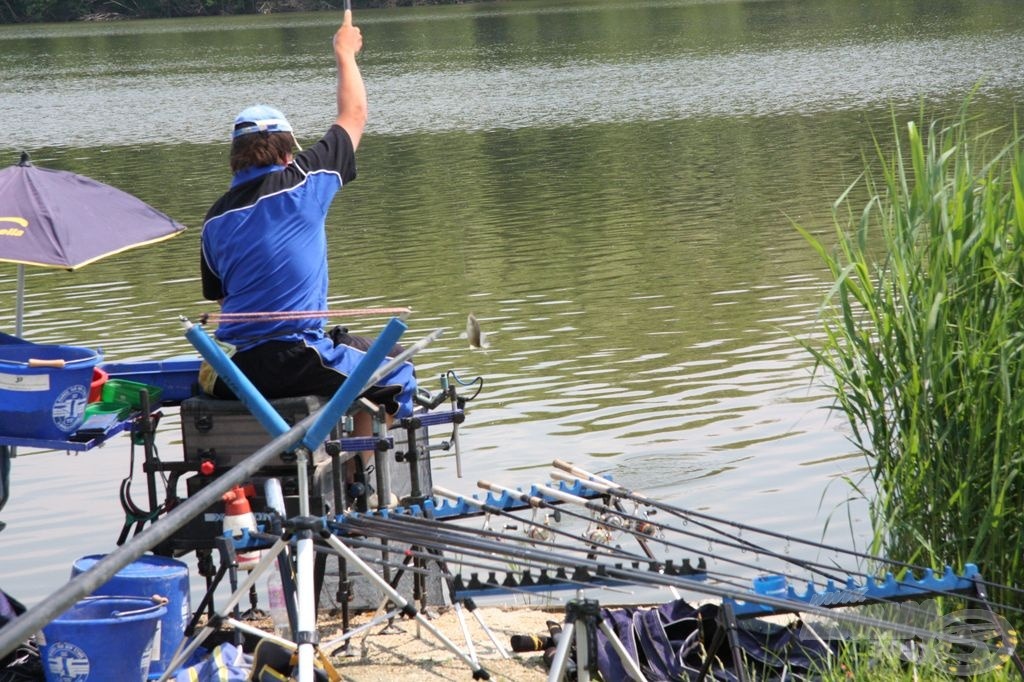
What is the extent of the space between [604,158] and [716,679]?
1669 cm

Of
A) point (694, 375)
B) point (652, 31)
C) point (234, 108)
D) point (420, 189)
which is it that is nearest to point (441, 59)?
point (652, 31)

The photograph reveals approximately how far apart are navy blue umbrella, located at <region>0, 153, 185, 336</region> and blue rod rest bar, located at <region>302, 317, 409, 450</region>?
6.14 ft

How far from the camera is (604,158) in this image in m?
20.6

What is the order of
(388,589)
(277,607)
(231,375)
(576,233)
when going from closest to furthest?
(231,375) < (388,589) < (277,607) < (576,233)

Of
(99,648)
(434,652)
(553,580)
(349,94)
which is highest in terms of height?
(349,94)

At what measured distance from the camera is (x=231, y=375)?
3.89 metres

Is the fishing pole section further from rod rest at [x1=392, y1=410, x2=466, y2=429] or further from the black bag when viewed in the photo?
the black bag

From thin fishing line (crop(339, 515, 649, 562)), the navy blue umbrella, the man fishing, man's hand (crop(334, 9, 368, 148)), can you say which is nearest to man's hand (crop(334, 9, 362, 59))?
man's hand (crop(334, 9, 368, 148))

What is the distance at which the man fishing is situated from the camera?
497 cm

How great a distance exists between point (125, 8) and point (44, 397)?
82.7 m

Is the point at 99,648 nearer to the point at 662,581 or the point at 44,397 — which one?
the point at 44,397

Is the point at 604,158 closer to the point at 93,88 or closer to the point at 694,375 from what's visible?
the point at 694,375

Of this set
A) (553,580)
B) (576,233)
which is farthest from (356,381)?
(576,233)

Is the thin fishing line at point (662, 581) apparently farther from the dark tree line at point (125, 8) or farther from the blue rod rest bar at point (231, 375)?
the dark tree line at point (125, 8)
